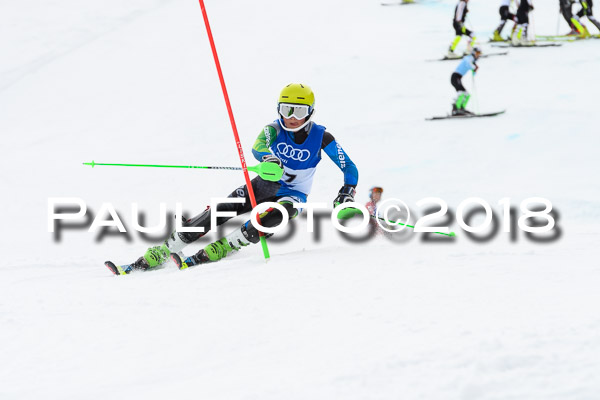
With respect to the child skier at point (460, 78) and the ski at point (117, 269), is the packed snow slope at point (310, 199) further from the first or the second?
the child skier at point (460, 78)

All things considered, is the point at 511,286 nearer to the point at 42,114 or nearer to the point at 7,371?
the point at 7,371

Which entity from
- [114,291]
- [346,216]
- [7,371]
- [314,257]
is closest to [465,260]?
[314,257]

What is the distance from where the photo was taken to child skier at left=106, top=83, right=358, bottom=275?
17.9 ft

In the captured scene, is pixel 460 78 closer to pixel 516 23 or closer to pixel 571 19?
pixel 516 23

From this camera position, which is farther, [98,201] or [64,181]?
[64,181]

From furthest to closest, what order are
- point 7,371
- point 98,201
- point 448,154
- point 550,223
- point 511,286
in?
point 448,154, point 98,201, point 550,223, point 511,286, point 7,371

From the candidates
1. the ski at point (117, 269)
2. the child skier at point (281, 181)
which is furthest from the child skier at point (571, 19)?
the ski at point (117, 269)

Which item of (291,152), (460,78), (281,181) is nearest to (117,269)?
(281,181)

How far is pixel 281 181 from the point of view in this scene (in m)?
5.86

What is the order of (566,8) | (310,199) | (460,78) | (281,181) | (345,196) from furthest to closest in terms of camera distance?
1. (566,8)
2. (460,78)
3. (310,199)
4. (281,181)
5. (345,196)

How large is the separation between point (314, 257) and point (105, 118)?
10707 millimetres

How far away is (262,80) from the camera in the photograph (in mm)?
15633

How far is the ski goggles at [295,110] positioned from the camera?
548 centimetres

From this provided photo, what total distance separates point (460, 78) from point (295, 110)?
6721 millimetres
